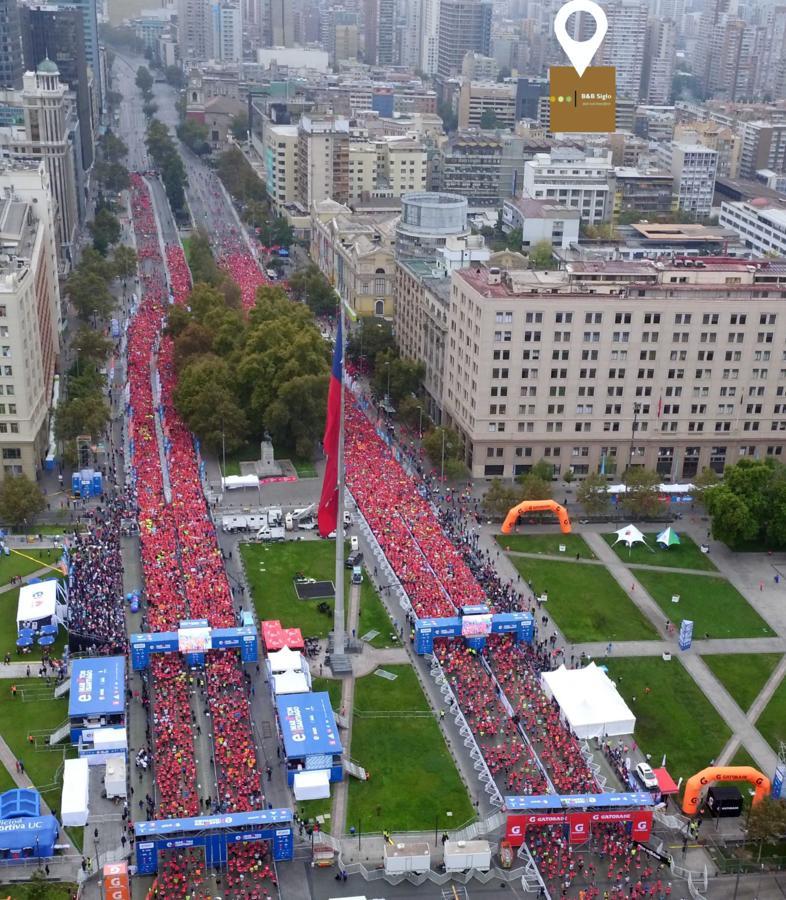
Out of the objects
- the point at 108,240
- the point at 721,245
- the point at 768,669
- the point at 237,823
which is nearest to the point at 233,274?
the point at 108,240

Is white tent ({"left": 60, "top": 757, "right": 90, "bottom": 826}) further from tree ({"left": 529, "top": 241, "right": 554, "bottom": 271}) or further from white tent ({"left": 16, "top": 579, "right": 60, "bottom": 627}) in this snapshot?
tree ({"left": 529, "top": 241, "right": 554, "bottom": 271})

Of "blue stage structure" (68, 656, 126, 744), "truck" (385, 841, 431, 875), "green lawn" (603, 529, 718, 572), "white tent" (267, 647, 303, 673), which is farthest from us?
"green lawn" (603, 529, 718, 572)

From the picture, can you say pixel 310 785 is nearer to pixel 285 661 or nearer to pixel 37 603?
pixel 285 661

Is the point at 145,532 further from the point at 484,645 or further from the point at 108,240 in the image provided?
the point at 108,240

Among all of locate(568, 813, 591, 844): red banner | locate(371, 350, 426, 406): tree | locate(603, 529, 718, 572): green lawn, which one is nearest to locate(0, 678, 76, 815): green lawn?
locate(568, 813, 591, 844): red banner

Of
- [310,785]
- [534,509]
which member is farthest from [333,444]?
[534,509]

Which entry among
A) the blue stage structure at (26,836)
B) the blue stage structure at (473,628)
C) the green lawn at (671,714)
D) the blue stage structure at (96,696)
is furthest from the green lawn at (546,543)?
the blue stage structure at (26,836)
